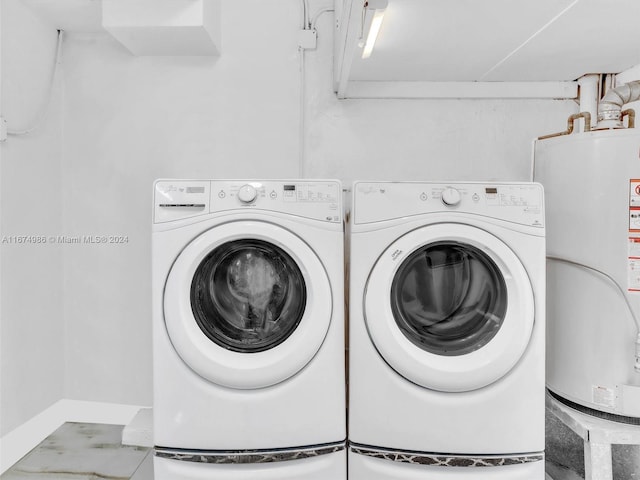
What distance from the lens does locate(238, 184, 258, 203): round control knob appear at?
58.0 inches

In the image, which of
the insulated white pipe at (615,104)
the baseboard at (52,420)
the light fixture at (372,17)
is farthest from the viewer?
the baseboard at (52,420)

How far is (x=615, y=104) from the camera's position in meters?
1.56

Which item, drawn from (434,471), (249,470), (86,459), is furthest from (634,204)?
(86,459)

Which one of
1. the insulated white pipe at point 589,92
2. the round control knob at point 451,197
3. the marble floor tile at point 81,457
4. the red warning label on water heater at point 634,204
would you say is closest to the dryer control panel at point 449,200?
the round control knob at point 451,197

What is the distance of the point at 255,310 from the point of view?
1556 millimetres

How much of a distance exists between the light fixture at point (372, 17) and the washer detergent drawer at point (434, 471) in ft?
4.65

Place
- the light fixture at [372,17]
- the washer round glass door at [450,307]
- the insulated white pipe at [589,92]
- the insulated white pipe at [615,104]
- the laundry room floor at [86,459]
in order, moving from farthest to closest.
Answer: the insulated white pipe at [589,92]
the laundry room floor at [86,459]
the insulated white pipe at [615,104]
the washer round glass door at [450,307]
the light fixture at [372,17]

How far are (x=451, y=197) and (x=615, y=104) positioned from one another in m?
0.72

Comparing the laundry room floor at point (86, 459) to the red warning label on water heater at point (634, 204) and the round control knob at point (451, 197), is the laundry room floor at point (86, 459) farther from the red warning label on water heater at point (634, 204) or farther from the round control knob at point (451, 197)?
the round control knob at point (451, 197)

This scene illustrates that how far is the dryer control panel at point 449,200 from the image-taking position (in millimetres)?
1472

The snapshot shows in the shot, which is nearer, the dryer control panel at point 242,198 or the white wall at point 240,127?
the dryer control panel at point 242,198

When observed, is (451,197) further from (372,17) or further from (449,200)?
(372,17)

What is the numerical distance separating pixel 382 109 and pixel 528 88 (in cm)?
74

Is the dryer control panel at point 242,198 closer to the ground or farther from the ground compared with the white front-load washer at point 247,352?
farther from the ground
